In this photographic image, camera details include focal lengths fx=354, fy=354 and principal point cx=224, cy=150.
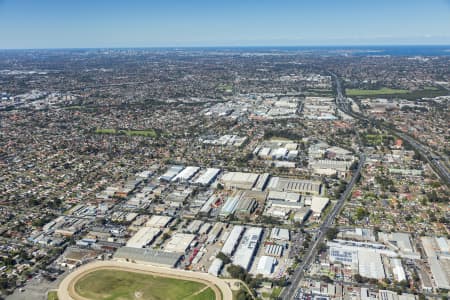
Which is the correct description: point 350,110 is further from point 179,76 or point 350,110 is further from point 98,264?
point 179,76

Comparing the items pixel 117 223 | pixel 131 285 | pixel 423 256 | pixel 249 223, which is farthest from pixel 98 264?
pixel 423 256

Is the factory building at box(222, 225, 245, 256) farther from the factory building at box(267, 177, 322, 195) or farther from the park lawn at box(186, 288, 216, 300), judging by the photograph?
the factory building at box(267, 177, 322, 195)

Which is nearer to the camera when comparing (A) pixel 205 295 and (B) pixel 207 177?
(A) pixel 205 295

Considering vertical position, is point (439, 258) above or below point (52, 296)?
above

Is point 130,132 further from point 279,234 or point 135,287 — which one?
point 135,287

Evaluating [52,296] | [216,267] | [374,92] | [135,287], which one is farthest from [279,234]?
[374,92]

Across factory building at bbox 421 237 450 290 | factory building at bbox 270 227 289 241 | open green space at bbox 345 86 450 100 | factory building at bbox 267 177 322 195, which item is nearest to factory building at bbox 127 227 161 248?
factory building at bbox 270 227 289 241
